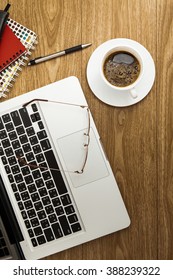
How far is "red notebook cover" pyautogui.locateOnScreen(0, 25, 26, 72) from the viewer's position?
117 cm

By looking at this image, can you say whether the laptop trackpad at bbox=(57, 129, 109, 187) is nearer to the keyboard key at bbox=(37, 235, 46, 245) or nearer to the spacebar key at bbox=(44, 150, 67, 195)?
the spacebar key at bbox=(44, 150, 67, 195)

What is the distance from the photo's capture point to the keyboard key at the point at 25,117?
1152mm

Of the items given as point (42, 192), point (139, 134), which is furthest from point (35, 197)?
point (139, 134)

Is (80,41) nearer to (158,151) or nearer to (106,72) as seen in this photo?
(106,72)

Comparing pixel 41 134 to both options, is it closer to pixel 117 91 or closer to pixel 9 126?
pixel 9 126

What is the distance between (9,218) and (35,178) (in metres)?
0.11

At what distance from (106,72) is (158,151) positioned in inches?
9.1

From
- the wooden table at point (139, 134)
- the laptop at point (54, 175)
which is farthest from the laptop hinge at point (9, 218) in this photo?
the wooden table at point (139, 134)

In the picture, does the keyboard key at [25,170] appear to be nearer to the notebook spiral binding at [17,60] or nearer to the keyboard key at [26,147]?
the keyboard key at [26,147]

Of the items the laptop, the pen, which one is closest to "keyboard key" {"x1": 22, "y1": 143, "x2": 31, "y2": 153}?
the laptop

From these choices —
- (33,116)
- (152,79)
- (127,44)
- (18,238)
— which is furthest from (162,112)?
(18,238)

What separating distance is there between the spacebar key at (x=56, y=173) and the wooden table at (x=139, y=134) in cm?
13
